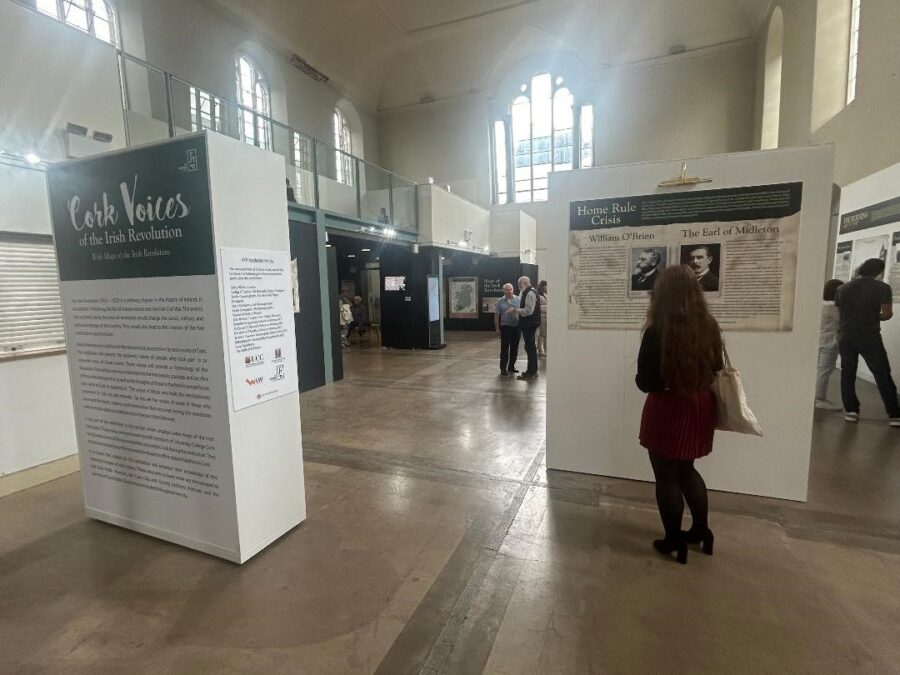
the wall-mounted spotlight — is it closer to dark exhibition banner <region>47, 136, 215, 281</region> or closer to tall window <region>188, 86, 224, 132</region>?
dark exhibition banner <region>47, 136, 215, 281</region>

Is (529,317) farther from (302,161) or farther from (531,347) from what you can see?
(302,161)

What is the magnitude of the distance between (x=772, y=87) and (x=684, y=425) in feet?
48.5

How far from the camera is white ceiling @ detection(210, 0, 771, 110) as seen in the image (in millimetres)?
12883

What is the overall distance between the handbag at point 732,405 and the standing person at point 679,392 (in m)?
0.04

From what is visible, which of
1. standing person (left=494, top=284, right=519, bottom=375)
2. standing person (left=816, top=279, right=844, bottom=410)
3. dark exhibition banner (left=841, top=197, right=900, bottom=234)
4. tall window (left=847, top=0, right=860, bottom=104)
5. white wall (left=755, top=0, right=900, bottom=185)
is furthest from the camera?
tall window (left=847, top=0, right=860, bottom=104)

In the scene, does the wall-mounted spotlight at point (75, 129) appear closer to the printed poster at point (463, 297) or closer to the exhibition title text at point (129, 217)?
the exhibition title text at point (129, 217)

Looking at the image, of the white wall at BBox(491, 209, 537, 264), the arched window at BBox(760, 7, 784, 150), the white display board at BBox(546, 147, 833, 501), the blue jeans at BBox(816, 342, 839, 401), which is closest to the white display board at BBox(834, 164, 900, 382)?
the blue jeans at BBox(816, 342, 839, 401)

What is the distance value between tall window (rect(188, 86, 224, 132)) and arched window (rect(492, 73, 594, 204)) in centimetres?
1208

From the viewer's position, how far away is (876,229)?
586 cm

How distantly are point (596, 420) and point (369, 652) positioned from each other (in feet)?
7.46

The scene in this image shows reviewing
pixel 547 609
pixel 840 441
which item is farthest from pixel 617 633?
pixel 840 441

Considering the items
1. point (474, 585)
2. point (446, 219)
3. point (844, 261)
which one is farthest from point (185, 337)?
point (446, 219)

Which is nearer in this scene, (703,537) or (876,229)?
(703,537)

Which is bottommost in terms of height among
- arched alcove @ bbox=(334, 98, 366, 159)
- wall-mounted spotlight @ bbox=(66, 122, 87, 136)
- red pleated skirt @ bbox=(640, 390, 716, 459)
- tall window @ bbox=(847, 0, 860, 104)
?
red pleated skirt @ bbox=(640, 390, 716, 459)
